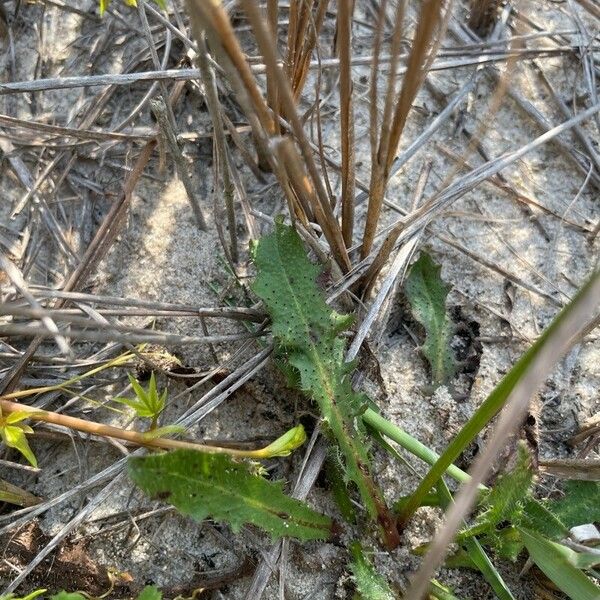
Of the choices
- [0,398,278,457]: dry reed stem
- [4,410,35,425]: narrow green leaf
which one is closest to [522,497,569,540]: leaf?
[0,398,278,457]: dry reed stem

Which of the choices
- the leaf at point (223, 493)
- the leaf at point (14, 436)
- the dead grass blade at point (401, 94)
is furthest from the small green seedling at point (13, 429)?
the dead grass blade at point (401, 94)

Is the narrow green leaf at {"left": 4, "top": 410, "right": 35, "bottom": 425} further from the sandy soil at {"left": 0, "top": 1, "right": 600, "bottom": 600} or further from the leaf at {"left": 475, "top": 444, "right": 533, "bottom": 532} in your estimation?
the leaf at {"left": 475, "top": 444, "right": 533, "bottom": 532}

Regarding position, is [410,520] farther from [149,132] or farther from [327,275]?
[149,132]

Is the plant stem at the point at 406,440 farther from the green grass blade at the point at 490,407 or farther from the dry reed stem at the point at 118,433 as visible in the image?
the dry reed stem at the point at 118,433

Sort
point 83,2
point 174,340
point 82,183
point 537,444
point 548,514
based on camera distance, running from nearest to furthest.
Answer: point 174,340 < point 548,514 < point 537,444 < point 82,183 < point 83,2

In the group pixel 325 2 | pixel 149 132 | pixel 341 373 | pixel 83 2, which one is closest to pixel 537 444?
pixel 341 373

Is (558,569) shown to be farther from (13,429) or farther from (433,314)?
(13,429)
